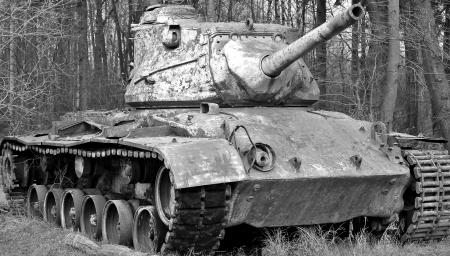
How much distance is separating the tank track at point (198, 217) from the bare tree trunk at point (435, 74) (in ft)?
28.9

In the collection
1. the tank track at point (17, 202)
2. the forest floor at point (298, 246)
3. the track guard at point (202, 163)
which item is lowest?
the tank track at point (17, 202)

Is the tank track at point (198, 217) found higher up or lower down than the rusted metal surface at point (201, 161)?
lower down

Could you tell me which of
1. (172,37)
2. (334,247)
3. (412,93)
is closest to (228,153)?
(334,247)

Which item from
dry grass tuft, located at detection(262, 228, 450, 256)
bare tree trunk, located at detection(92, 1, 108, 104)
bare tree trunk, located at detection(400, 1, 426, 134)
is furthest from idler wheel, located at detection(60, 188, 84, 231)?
bare tree trunk, located at detection(92, 1, 108, 104)

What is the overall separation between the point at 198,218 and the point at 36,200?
574cm

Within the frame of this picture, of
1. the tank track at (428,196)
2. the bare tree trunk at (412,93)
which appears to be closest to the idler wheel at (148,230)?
the tank track at (428,196)

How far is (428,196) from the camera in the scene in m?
9.07

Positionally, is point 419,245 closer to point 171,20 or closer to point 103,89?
point 171,20

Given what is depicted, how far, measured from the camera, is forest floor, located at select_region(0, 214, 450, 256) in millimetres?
8156

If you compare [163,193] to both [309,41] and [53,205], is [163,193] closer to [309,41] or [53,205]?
[309,41]

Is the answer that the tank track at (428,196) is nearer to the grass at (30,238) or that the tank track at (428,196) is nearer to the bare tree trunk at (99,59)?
the grass at (30,238)

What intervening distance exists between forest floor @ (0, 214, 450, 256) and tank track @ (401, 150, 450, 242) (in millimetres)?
202

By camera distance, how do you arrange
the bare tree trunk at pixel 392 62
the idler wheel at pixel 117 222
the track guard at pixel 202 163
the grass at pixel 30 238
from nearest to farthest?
the track guard at pixel 202 163
the grass at pixel 30 238
the idler wheel at pixel 117 222
the bare tree trunk at pixel 392 62

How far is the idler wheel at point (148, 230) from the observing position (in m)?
8.43
